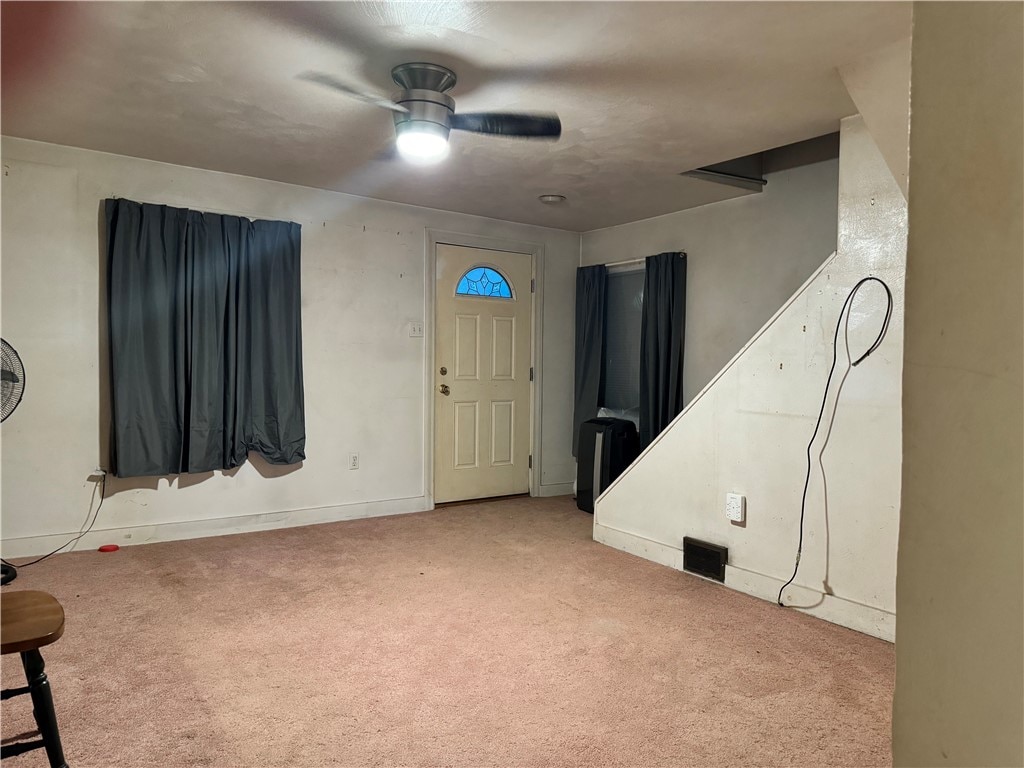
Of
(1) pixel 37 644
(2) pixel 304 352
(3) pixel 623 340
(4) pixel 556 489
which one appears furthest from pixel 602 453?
(1) pixel 37 644

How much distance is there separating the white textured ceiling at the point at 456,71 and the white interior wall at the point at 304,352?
289 mm

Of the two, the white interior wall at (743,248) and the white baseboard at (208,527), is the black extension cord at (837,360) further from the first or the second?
the white baseboard at (208,527)

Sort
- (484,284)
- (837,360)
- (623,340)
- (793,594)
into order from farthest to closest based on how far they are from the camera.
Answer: (623,340) → (484,284) → (793,594) → (837,360)

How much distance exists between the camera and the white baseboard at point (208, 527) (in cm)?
357

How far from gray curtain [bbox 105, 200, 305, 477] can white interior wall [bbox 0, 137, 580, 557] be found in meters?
0.14

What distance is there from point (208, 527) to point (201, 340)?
1.22 m

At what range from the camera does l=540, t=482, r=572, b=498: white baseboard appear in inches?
218

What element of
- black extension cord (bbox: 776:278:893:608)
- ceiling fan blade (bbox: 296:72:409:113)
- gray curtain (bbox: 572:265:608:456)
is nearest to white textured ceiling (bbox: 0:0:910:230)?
ceiling fan blade (bbox: 296:72:409:113)

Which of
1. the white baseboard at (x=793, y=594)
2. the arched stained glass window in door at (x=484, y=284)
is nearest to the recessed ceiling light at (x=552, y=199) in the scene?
the arched stained glass window in door at (x=484, y=284)

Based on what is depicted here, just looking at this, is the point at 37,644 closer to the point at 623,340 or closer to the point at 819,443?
the point at 819,443

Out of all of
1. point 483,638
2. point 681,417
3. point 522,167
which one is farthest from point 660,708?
point 522,167

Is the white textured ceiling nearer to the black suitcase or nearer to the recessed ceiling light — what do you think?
the recessed ceiling light

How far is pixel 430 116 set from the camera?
267cm

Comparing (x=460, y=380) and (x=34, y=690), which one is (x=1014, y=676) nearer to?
(x=34, y=690)
